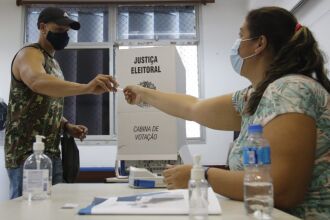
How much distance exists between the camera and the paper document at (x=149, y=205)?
901 mm

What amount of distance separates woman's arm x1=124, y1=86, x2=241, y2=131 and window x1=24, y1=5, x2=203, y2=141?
2.07 meters

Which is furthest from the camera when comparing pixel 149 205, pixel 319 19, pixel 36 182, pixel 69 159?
pixel 319 19

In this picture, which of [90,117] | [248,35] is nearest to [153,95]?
[248,35]

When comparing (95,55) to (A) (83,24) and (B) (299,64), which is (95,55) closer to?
(A) (83,24)

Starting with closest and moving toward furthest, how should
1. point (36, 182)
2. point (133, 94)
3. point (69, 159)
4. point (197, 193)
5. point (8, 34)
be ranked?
point (197, 193), point (36, 182), point (133, 94), point (69, 159), point (8, 34)

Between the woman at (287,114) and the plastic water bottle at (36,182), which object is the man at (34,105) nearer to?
the plastic water bottle at (36,182)

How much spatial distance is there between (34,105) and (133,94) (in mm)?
551

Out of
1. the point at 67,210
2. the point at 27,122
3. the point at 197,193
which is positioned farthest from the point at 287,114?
the point at 27,122

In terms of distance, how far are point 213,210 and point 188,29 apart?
3500 millimetres

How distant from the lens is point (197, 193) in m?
0.83

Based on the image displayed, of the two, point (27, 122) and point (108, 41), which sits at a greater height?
point (108, 41)

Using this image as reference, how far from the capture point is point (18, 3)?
405 centimetres

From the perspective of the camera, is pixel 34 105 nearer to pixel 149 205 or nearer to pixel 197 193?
pixel 149 205

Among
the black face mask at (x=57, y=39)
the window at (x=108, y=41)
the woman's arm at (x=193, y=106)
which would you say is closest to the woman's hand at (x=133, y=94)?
the woman's arm at (x=193, y=106)
